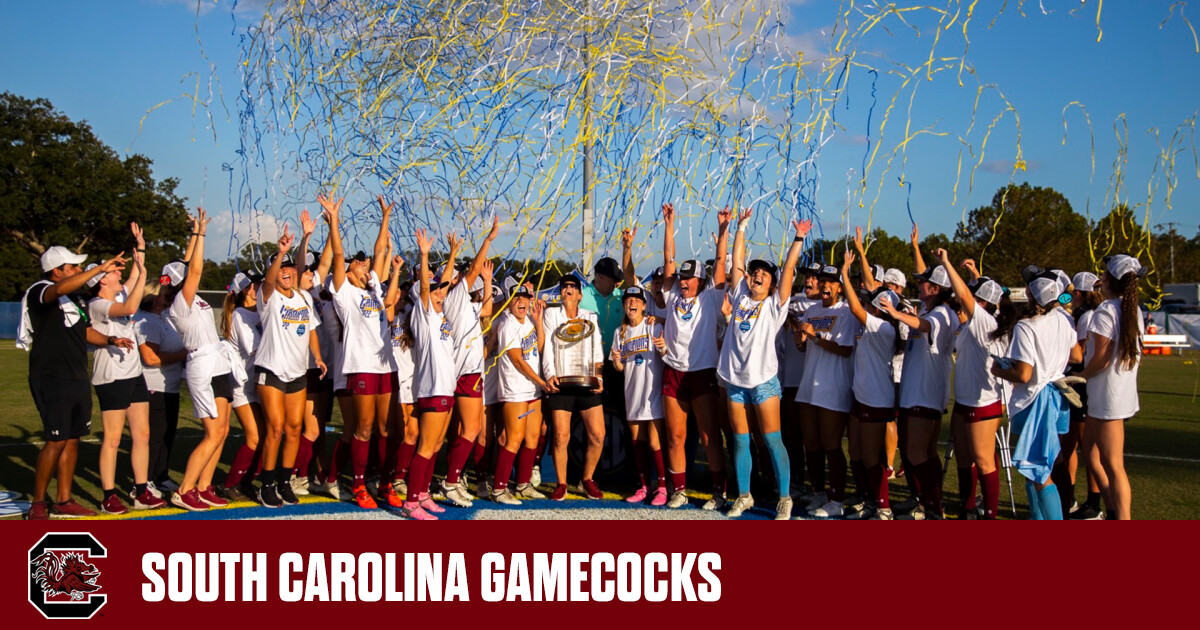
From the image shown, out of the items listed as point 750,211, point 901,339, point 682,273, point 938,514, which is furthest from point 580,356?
point 938,514

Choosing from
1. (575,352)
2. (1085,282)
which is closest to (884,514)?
(1085,282)

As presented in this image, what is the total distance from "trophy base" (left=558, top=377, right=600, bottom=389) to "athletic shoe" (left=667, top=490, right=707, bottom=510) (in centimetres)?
110

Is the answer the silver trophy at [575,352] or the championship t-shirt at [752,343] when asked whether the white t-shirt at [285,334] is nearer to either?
the silver trophy at [575,352]

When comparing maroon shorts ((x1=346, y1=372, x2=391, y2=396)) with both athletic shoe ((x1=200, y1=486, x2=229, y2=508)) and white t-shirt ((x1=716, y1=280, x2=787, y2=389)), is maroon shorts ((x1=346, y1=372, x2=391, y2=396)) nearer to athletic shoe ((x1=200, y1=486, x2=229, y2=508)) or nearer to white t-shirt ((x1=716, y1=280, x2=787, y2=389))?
athletic shoe ((x1=200, y1=486, x2=229, y2=508))

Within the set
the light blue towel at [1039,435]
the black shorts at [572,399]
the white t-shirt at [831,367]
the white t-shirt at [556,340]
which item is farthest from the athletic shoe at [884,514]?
the white t-shirt at [556,340]

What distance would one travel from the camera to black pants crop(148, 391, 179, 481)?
678cm

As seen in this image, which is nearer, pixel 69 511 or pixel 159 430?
pixel 69 511

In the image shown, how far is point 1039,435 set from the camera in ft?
17.1

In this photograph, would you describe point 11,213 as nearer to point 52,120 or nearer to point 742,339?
point 52,120

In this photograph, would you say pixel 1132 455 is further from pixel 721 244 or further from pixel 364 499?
pixel 364 499

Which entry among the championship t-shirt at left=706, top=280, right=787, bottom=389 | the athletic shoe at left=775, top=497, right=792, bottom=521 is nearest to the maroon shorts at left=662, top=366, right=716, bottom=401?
the championship t-shirt at left=706, top=280, right=787, bottom=389

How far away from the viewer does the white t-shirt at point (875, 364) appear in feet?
19.1

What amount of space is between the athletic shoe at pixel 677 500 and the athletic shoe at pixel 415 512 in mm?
1870

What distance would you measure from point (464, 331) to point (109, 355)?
2.73m
